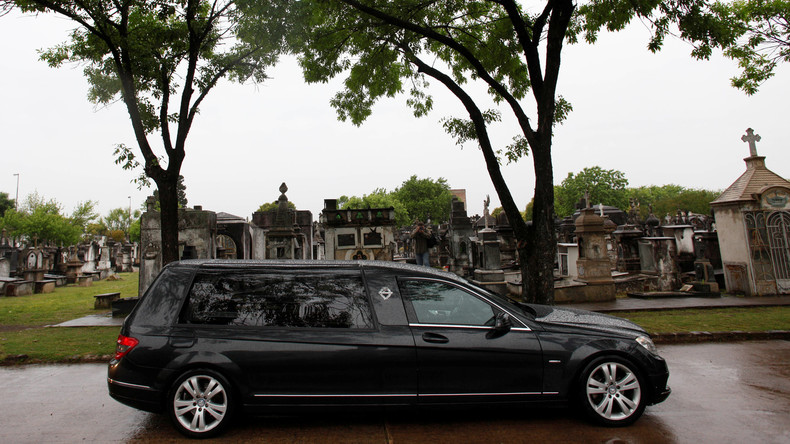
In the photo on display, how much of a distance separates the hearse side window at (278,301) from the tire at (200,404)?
50 centimetres

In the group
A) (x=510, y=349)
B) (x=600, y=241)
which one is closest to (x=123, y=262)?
(x=600, y=241)

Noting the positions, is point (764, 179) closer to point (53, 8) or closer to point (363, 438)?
point (363, 438)

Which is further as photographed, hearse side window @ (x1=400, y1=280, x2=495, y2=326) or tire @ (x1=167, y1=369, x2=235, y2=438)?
hearse side window @ (x1=400, y1=280, x2=495, y2=326)

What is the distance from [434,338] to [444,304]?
370 millimetres

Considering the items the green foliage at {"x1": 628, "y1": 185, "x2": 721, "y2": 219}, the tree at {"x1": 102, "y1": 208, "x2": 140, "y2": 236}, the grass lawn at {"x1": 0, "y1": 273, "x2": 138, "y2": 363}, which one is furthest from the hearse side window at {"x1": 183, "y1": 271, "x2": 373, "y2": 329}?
the tree at {"x1": 102, "y1": 208, "x2": 140, "y2": 236}

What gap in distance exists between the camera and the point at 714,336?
7207mm

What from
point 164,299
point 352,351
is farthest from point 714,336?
point 164,299

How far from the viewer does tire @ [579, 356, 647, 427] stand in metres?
3.72

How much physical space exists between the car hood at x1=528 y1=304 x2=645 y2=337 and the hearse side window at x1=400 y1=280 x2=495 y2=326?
23.5 inches

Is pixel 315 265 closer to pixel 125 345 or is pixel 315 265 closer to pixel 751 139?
pixel 125 345

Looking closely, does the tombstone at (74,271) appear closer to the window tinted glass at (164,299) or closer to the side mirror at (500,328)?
the window tinted glass at (164,299)

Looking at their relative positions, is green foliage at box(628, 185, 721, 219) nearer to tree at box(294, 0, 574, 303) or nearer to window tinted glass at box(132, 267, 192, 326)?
tree at box(294, 0, 574, 303)

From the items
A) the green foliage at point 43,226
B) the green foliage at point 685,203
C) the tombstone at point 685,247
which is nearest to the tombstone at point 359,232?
the tombstone at point 685,247

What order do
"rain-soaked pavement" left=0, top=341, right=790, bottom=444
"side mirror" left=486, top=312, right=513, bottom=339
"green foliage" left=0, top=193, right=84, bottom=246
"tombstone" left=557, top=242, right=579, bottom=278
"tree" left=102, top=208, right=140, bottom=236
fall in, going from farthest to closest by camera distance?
"tree" left=102, top=208, right=140, bottom=236 < "green foliage" left=0, top=193, right=84, bottom=246 < "tombstone" left=557, top=242, right=579, bottom=278 < "side mirror" left=486, top=312, right=513, bottom=339 < "rain-soaked pavement" left=0, top=341, right=790, bottom=444
